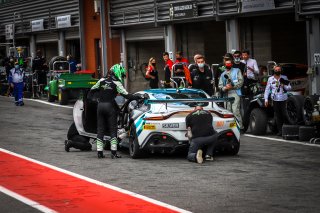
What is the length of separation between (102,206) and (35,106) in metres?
21.2

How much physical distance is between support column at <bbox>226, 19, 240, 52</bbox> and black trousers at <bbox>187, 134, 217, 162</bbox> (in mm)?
12755

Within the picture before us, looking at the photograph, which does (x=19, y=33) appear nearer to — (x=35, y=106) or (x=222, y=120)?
(x=35, y=106)

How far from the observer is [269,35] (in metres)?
26.8

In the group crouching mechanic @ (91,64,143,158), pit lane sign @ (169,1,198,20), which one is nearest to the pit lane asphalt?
crouching mechanic @ (91,64,143,158)

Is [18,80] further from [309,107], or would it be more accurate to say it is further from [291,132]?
[309,107]

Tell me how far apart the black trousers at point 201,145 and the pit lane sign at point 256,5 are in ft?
34.5

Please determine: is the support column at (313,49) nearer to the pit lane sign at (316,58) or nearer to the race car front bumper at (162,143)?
the pit lane sign at (316,58)

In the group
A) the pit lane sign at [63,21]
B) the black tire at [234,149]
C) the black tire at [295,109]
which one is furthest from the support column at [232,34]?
the pit lane sign at [63,21]

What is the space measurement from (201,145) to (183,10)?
16069mm

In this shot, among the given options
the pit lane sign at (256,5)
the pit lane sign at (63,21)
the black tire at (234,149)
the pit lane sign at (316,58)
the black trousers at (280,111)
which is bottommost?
the black tire at (234,149)

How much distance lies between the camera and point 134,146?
52.6 feet

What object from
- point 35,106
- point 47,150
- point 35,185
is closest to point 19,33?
point 35,106

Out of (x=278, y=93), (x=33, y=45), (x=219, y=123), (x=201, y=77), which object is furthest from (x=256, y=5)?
(x=33, y=45)

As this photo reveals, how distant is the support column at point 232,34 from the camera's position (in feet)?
91.8
